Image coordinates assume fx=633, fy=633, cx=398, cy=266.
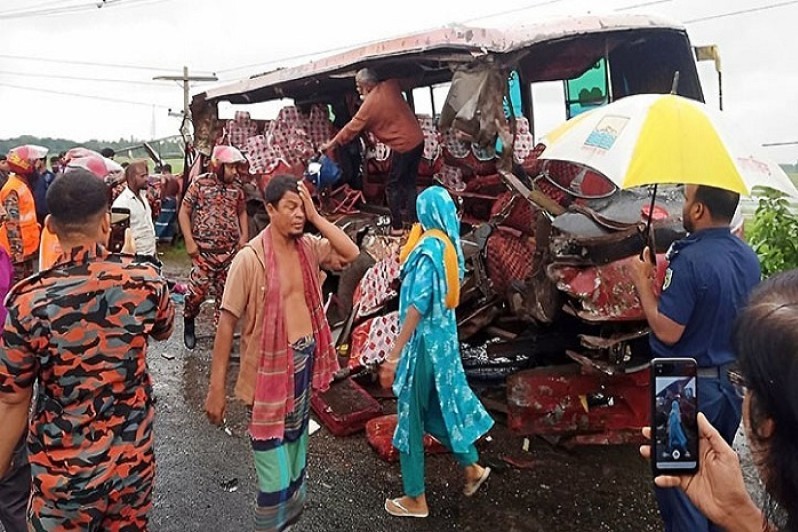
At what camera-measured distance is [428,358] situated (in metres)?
3.63

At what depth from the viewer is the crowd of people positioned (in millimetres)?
1464

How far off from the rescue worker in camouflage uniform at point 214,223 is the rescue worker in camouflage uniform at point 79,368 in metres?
4.14

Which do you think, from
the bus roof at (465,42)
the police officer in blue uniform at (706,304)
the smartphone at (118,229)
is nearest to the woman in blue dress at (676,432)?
the police officer in blue uniform at (706,304)

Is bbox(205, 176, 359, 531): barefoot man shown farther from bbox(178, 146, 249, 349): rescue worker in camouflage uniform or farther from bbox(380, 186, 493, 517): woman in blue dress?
bbox(178, 146, 249, 349): rescue worker in camouflage uniform

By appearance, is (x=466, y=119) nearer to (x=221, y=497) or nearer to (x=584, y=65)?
(x=584, y=65)

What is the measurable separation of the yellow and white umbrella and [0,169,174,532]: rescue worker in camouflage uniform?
1.87 m

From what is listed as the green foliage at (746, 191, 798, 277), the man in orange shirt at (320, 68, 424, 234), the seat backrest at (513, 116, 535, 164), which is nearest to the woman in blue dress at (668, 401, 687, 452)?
the green foliage at (746, 191, 798, 277)

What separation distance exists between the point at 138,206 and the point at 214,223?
2.73 ft

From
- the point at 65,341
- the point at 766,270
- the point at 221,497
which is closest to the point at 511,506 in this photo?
the point at 221,497

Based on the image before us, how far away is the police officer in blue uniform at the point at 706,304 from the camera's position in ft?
8.21

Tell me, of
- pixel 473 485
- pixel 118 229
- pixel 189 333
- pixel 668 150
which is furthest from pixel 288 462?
pixel 189 333

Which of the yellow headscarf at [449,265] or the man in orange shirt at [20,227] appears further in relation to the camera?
the man in orange shirt at [20,227]

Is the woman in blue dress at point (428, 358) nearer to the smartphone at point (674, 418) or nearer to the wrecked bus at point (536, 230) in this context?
the wrecked bus at point (536, 230)

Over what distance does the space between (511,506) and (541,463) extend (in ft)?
2.16
